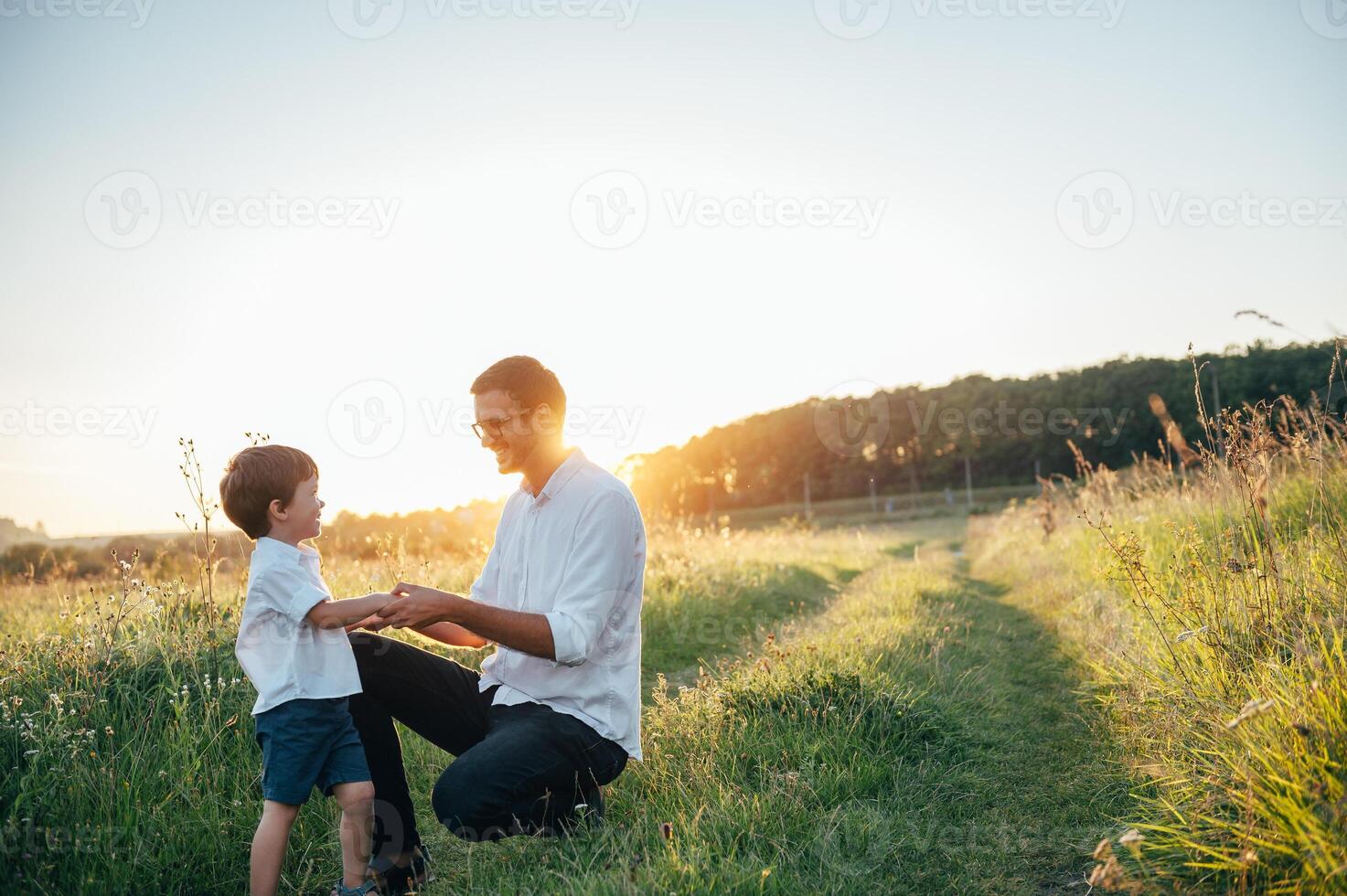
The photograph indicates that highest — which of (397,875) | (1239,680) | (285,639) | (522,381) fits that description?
(522,381)

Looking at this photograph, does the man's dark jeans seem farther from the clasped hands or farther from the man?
the clasped hands

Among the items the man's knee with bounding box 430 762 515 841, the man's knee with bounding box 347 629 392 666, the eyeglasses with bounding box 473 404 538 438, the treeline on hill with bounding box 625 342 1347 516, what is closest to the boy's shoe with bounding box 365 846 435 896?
the man's knee with bounding box 430 762 515 841

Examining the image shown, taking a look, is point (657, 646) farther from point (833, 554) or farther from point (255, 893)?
point (833, 554)

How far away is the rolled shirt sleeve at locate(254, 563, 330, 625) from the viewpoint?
284 centimetres

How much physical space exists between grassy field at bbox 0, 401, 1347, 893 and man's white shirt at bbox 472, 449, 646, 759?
0.45 meters

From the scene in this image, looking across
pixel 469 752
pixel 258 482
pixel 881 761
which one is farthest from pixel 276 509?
pixel 881 761

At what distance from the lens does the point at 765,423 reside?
2382 inches

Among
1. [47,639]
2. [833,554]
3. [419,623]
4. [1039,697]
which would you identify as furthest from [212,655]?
[833,554]

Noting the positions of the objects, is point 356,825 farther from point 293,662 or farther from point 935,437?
point 935,437

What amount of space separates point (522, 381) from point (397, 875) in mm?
1896

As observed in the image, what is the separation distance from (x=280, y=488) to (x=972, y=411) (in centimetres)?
5952

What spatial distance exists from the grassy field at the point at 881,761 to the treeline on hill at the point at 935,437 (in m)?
41.5

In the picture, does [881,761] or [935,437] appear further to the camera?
[935,437]

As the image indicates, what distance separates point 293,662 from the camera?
2.83m
